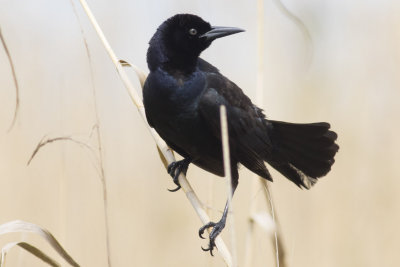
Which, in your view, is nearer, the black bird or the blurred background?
the black bird

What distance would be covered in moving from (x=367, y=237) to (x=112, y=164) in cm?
126

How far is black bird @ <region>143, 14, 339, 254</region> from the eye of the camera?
1958 mm

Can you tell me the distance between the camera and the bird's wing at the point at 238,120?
6.48 feet

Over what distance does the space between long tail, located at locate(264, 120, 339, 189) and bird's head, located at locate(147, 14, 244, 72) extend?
1.48 feet

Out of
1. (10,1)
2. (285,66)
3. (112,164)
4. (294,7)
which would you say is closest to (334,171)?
(285,66)

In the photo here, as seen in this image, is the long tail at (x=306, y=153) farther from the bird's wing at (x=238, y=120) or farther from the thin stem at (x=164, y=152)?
the thin stem at (x=164, y=152)

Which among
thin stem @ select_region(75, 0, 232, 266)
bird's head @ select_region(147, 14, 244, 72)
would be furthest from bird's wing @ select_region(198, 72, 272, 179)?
thin stem @ select_region(75, 0, 232, 266)

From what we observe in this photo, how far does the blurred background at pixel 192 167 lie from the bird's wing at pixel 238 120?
1.37 ft

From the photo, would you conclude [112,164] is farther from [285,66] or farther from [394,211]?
[394,211]

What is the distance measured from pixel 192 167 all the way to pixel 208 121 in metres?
1.02

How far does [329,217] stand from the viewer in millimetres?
2666

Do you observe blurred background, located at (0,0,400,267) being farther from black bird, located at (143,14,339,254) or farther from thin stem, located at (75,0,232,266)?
thin stem, located at (75,0,232,266)

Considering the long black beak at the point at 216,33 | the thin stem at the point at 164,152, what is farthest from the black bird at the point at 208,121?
the thin stem at the point at 164,152

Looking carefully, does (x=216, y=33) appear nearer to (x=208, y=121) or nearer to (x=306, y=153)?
(x=208, y=121)
